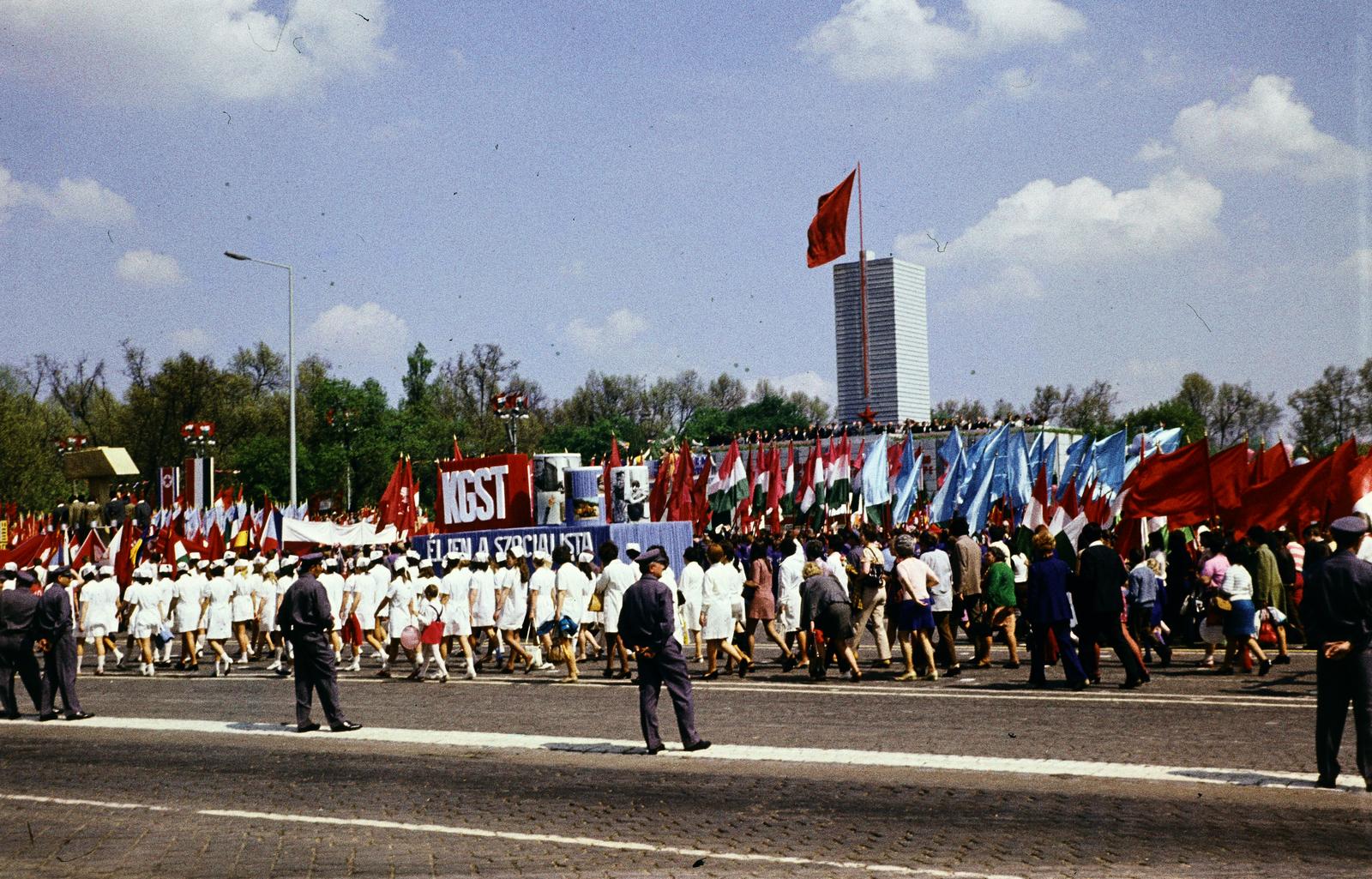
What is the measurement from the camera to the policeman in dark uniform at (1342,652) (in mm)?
9383

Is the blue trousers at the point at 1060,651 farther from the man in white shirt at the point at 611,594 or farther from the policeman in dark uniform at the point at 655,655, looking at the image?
the man in white shirt at the point at 611,594

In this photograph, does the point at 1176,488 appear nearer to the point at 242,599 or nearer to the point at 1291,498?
the point at 1291,498

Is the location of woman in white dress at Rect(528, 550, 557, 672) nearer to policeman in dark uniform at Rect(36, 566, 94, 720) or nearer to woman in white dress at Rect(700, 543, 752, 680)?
woman in white dress at Rect(700, 543, 752, 680)

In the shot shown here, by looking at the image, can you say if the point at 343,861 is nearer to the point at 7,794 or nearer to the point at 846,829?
the point at 846,829

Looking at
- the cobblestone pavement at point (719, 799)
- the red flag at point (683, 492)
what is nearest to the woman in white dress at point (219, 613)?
the cobblestone pavement at point (719, 799)

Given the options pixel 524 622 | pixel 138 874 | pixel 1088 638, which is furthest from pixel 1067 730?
pixel 524 622

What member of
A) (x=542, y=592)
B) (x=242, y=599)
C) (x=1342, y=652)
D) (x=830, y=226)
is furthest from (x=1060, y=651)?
(x=830, y=226)

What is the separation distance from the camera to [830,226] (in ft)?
138

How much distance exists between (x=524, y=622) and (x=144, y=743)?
350 inches

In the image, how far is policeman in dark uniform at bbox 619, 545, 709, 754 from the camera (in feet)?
39.8

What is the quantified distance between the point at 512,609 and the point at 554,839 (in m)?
11.9

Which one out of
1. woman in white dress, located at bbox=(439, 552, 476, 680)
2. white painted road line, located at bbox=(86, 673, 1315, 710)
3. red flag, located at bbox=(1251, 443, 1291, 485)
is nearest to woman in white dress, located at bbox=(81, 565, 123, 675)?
white painted road line, located at bbox=(86, 673, 1315, 710)

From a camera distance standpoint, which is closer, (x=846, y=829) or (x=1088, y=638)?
(x=846, y=829)

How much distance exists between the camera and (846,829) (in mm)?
8703
